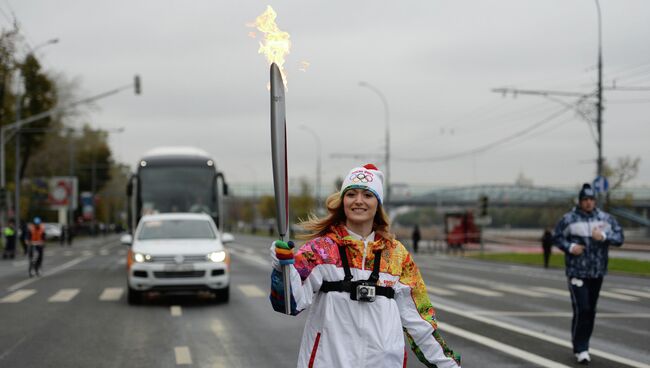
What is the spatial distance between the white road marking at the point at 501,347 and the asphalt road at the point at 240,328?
12 mm

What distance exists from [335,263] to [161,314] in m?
10.8

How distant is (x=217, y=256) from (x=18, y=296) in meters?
5.06

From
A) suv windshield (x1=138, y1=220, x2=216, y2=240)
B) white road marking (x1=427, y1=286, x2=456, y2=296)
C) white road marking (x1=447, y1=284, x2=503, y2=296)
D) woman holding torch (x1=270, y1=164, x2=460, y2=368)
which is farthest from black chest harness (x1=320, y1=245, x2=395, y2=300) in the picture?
white road marking (x1=447, y1=284, x2=503, y2=296)

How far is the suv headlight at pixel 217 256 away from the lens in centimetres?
1590

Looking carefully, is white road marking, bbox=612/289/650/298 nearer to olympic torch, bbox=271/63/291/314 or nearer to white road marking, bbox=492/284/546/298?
white road marking, bbox=492/284/546/298

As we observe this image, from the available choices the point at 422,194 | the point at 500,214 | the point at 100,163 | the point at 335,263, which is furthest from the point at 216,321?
the point at 500,214

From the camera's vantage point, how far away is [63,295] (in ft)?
60.2

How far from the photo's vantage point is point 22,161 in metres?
60.6

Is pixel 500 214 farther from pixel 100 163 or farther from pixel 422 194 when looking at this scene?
pixel 100 163

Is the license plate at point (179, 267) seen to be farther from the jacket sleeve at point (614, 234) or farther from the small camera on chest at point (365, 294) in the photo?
the small camera on chest at point (365, 294)

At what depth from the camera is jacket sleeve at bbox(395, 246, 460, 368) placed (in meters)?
4.23

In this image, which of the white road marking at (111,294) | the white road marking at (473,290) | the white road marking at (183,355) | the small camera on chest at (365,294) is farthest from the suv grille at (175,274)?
the small camera on chest at (365,294)

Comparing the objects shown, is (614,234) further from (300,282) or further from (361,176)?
(300,282)

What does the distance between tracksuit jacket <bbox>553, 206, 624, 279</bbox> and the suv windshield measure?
8.78 m
